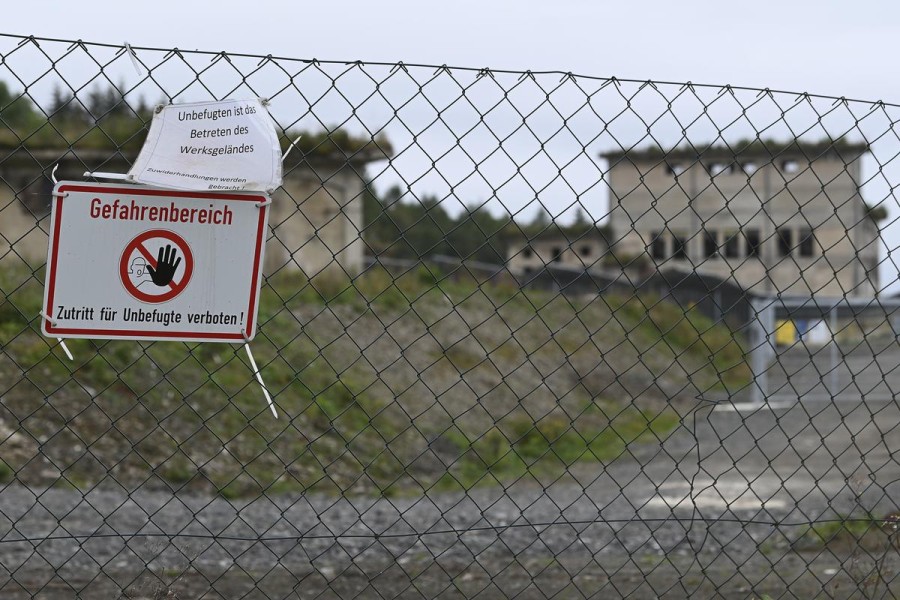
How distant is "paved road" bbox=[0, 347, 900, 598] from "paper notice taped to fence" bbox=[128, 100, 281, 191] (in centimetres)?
138

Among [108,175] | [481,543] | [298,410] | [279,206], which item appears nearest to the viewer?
[108,175]

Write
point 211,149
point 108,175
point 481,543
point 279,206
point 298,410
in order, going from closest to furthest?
point 108,175 < point 211,149 < point 481,543 < point 298,410 < point 279,206

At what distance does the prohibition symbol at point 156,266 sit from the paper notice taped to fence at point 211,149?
17 centimetres

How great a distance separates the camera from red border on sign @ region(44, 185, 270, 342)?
9.69 feet

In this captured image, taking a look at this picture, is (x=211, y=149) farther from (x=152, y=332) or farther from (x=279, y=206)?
(x=279, y=206)

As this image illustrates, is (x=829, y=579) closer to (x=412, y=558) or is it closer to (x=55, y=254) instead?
(x=412, y=558)

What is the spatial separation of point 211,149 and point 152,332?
1.77 ft

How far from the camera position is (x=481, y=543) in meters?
7.88

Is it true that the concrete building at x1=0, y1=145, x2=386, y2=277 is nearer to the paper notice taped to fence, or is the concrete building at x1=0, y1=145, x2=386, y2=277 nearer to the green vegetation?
the green vegetation

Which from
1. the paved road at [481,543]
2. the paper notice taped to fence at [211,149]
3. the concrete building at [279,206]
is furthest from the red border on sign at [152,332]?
the concrete building at [279,206]

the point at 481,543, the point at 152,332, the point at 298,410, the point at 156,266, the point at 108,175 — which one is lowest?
the point at 481,543

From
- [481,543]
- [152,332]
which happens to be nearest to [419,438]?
[481,543]

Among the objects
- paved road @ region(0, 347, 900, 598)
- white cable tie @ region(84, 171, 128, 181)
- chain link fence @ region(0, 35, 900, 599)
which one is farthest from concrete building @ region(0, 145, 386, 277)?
white cable tie @ region(84, 171, 128, 181)

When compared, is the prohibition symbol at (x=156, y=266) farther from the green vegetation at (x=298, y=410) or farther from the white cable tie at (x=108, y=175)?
the green vegetation at (x=298, y=410)
